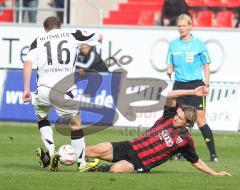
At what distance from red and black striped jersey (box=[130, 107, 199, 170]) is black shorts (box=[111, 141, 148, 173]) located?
50 mm

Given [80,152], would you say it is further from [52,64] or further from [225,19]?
[225,19]

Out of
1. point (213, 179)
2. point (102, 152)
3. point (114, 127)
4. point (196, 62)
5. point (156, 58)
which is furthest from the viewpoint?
point (156, 58)

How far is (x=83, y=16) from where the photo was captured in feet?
83.6

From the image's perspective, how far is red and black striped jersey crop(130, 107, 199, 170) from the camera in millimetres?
11438

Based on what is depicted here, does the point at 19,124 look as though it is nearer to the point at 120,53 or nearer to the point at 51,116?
the point at 51,116

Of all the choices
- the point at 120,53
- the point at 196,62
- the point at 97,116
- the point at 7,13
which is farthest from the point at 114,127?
the point at 7,13

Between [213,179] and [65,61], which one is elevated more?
[65,61]

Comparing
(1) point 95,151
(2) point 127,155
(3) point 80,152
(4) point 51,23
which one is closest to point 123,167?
(2) point 127,155

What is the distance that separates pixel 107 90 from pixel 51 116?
55.8 inches

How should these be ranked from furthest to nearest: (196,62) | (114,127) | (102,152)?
(114,127)
(196,62)
(102,152)

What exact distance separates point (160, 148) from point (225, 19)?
44.5ft

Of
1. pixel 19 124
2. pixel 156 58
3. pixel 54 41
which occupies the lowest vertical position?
pixel 19 124

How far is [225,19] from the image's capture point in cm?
2456

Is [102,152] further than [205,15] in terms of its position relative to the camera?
No
